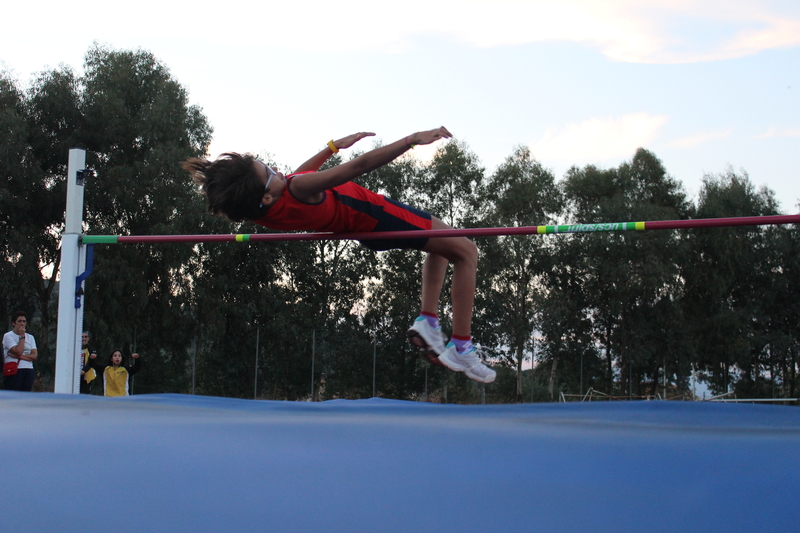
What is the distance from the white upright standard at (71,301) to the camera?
425 centimetres

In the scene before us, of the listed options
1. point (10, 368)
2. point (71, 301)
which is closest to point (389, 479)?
point (71, 301)

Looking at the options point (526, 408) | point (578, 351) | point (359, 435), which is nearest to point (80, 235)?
point (526, 408)

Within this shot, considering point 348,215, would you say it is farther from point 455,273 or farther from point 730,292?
point 730,292

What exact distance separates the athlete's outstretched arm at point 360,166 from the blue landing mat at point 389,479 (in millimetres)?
1264

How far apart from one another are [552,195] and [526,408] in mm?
20142

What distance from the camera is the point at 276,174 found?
2.68 metres

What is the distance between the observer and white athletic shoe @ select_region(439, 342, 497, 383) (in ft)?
10.0

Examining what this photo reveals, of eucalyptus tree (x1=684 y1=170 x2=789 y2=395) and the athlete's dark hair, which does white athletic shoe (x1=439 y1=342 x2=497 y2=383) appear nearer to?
the athlete's dark hair

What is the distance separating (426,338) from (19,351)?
3612mm

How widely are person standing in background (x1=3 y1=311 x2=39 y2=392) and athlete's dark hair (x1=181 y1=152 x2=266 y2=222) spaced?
3.34 metres

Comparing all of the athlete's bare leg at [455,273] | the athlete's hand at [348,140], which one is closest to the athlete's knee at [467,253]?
the athlete's bare leg at [455,273]

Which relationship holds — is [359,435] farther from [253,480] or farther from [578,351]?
[578,351]

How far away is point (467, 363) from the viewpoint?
307cm

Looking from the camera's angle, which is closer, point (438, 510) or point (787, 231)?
point (438, 510)
